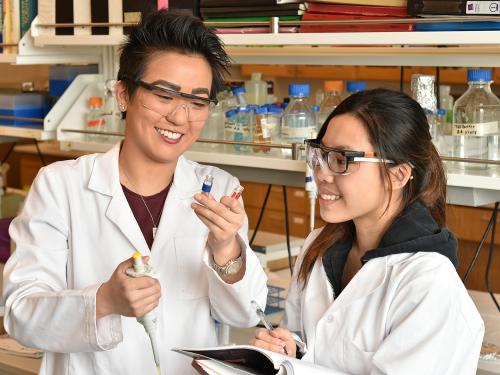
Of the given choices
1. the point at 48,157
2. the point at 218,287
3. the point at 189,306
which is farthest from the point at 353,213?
the point at 48,157

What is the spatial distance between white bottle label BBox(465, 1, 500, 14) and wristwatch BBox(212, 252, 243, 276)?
73 cm

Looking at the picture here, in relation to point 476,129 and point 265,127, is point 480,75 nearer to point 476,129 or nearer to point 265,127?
point 476,129

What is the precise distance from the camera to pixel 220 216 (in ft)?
5.33

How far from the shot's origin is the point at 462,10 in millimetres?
1885

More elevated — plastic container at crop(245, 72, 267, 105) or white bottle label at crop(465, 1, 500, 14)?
white bottle label at crop(465, 1, 500, 14)

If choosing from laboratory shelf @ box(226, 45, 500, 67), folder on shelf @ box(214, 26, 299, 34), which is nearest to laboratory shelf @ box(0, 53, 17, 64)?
laboratory shelf @ box(226, 45, 500, 67)

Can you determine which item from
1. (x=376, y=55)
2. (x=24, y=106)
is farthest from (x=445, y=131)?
(x=24, y=106)

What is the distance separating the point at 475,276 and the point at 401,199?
3.17m

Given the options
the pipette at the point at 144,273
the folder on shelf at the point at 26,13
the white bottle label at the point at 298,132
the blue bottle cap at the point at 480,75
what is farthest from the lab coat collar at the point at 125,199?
the folder on shelf at the point at 26,13

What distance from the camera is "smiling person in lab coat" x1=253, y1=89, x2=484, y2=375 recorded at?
145cm

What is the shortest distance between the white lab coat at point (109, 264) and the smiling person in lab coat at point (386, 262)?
23cm

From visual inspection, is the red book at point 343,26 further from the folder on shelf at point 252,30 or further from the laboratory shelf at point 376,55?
the laboratory shelf at point 376,55

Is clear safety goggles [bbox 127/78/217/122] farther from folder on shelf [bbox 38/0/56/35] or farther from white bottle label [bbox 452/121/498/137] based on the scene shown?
folder on shelf [bbox 38/0/56/35]

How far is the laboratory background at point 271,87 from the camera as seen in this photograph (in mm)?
1985
